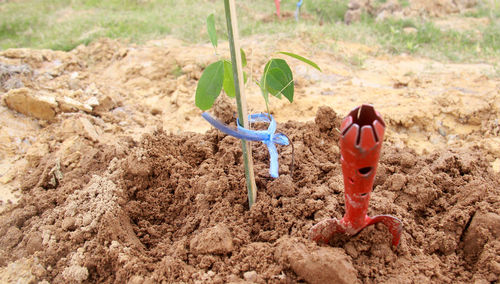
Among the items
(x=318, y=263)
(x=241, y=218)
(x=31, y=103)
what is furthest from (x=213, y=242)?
(x=31, y=103)

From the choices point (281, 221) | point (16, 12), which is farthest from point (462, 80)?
point (16, 12)

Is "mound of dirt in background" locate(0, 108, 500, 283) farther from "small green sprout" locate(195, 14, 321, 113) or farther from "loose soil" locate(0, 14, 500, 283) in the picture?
"small green sprout" locate(195, 14, 321, 113)

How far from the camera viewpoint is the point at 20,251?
1.75m

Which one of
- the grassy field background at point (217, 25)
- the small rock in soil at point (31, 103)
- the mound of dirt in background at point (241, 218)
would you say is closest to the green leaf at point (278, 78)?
the mound of dirt in background at point (241, 218)

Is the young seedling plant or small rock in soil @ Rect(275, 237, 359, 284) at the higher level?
the young seedling plant

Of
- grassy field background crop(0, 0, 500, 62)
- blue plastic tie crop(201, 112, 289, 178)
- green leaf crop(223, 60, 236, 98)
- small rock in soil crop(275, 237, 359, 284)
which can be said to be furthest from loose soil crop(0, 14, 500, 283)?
grassy field background crop(0, 0, 500, 62)

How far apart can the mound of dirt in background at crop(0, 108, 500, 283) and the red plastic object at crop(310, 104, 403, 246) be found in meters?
0.10

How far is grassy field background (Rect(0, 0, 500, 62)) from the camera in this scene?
4758mm

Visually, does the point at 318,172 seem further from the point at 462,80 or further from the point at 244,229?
the point at 462,80

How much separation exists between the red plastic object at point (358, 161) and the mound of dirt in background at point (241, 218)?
0.32 ft

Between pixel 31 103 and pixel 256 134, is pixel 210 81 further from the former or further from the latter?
pixel 31 103

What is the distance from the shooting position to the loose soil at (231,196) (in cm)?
145

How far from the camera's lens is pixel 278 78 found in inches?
64.8

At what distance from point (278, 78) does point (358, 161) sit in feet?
2.28
